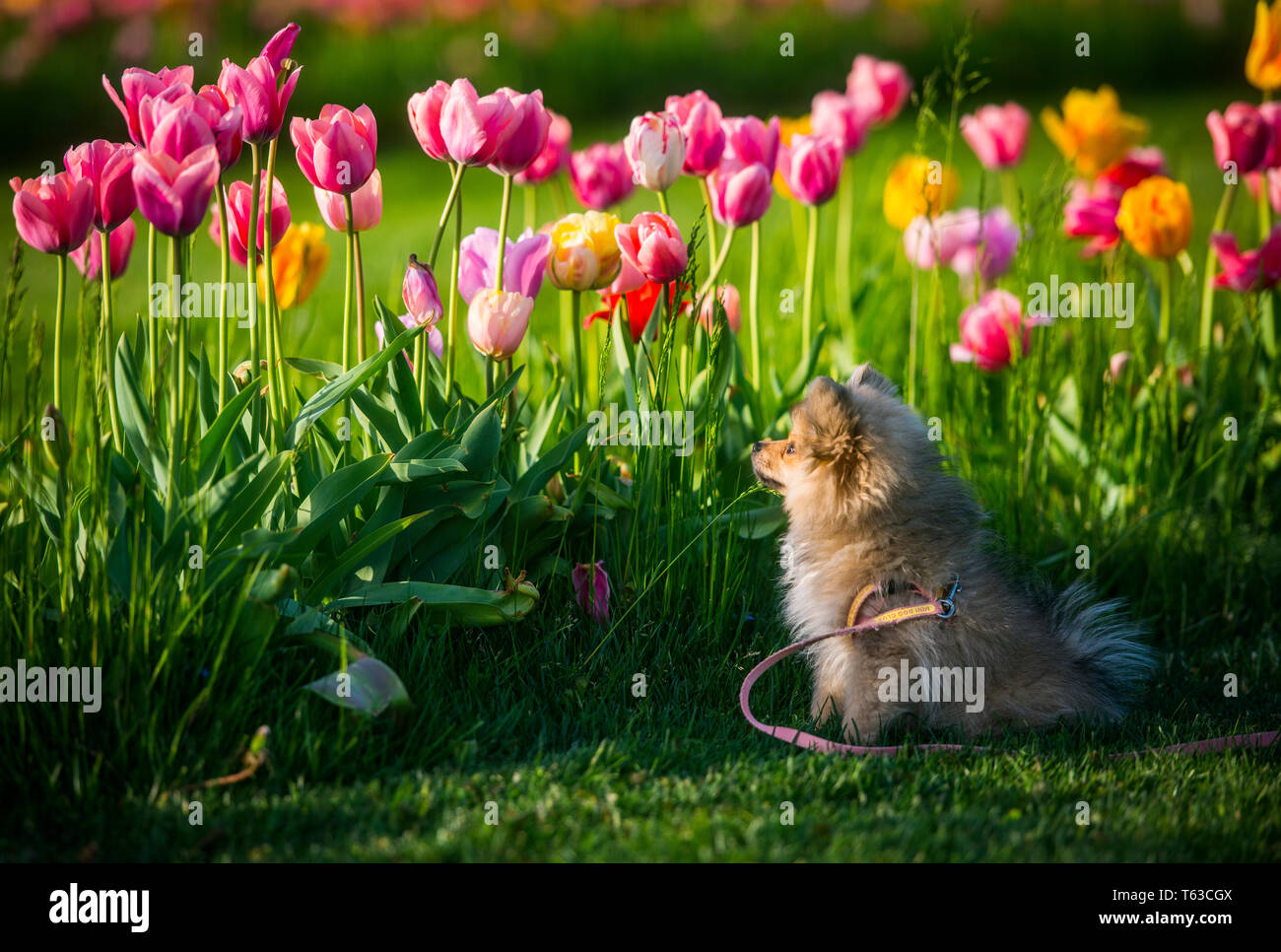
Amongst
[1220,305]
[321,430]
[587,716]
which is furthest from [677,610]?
[1220,305]

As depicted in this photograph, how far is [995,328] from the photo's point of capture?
14.2ft

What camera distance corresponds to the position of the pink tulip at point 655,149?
348 centimetres

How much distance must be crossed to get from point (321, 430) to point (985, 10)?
11.2 m

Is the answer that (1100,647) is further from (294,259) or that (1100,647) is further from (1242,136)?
(294,259)

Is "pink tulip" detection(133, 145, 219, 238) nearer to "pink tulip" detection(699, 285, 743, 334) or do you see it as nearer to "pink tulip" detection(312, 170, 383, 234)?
"pink tulip" detection(312, 170, 383, 234)

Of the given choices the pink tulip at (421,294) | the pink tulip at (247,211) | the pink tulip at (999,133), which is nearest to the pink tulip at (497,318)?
the pink tulip at (421,294)

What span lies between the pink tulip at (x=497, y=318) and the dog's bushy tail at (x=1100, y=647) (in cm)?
164

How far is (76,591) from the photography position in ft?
9.02

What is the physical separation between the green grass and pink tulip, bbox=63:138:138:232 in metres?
0.62

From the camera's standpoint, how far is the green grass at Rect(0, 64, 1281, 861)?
256 cm

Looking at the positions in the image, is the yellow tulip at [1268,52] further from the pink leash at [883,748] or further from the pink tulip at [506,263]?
the pink tulip at [506,263]

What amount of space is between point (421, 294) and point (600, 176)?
113cm

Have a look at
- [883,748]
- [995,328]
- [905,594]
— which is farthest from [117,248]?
[995,328]
